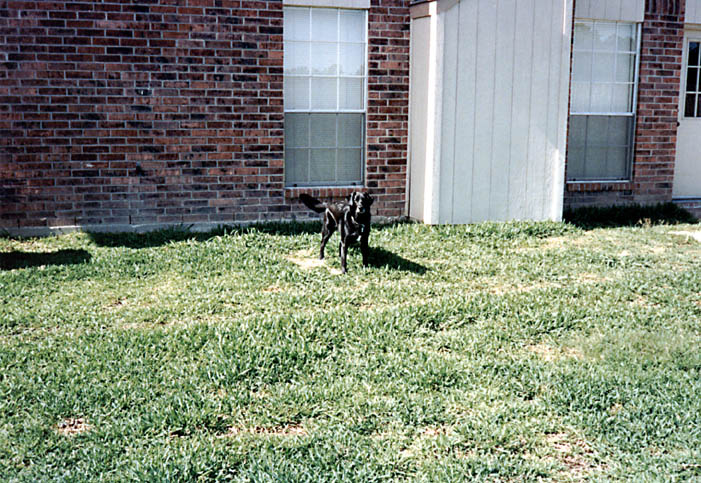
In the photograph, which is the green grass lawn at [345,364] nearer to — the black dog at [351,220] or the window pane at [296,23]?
the black dog at [351,220]

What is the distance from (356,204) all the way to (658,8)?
5.78 m

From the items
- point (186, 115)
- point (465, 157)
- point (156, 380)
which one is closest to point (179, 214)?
point (186, 115)

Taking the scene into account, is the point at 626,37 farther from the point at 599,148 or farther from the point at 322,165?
the point at 322,165

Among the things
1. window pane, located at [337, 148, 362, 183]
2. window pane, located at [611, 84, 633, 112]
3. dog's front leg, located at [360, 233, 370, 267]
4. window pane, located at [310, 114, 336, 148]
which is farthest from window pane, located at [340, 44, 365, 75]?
window pane, located at [611, 84, 633, 112]

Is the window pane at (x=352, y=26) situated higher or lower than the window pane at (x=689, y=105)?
higher

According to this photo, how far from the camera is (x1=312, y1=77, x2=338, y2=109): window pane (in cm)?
843

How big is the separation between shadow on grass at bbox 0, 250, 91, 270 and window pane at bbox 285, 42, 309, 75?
3.04 m

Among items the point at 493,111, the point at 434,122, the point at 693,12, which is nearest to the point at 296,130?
the point at 434,122

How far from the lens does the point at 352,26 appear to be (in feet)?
27.7

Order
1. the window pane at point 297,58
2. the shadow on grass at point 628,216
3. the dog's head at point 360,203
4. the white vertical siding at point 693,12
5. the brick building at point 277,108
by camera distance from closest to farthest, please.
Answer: the dog's head at point 360,203 → the brick building at point 277,108 → the window pane at point 297,58 → the shadow on grass at point 628,216 → the white vertical siding at point 693,12

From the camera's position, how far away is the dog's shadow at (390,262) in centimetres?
669

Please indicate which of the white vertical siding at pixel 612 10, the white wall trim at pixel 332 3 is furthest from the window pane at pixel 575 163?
the white wall trim at pixel 332 3

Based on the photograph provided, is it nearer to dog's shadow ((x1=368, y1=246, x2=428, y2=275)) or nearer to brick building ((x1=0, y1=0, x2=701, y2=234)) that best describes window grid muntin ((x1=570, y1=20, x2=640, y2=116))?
brick building ((x1=0, y1=0, x2=701, y2=234))

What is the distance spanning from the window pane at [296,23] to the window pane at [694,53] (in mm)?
5603
